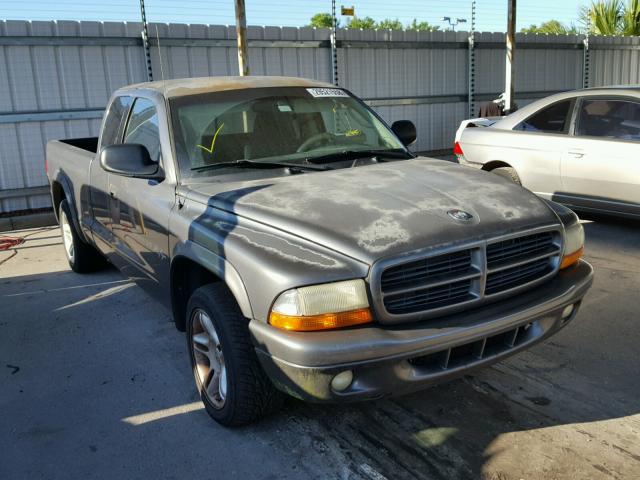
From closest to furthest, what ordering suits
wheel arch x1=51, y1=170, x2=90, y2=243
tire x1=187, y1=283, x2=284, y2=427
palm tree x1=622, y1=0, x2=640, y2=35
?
tire x1=187, y1=283, x2=284, y2=427
wheel arch x1=51, y1=170, x2=90, y2=243
palm tree x1=622, y1=0, x2=640, y2=35

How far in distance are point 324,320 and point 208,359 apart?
1029mm

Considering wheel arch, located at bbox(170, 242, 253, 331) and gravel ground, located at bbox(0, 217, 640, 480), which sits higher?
wheel arch, located at bbox(170, 242, 253, 331)

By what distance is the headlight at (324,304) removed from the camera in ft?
8.72

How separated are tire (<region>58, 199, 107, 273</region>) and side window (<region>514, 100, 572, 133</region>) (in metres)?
5.04

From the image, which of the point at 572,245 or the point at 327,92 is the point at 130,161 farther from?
the point at 572,245

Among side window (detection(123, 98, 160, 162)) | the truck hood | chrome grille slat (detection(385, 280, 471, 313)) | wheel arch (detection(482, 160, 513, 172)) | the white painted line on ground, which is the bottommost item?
the white painted line on ground

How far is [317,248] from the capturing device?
2.82 m

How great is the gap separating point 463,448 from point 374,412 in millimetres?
556

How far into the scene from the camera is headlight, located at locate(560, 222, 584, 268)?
338cm

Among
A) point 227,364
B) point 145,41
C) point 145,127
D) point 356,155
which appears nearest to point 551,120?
point 356,155

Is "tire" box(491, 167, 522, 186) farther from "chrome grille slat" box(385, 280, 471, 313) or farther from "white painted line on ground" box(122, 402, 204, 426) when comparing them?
"white painted line on ground" box(122, 402, 204, 426)

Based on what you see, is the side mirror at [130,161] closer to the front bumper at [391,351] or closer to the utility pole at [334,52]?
the front bumper at [391,351]

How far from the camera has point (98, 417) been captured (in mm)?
3527

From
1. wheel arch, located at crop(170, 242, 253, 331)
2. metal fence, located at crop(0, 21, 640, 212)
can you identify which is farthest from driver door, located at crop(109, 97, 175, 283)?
metal fence, located at crop(0, 21, 640, 212)
